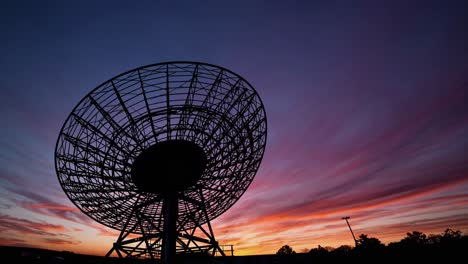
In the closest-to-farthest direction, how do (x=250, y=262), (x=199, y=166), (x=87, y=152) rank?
(x=87, y=152)
(x=199, y=166)
(x=250, y=262)

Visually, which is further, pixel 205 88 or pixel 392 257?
pixel 392 257

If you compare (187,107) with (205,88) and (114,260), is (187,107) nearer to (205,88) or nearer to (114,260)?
(205,88)

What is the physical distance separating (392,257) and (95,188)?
2452 cm

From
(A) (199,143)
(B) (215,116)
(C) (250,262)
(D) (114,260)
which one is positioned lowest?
(C) (250,262)

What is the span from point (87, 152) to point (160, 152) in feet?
13.0

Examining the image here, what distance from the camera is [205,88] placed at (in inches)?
520

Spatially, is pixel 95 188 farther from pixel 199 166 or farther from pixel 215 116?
pixel 215 116

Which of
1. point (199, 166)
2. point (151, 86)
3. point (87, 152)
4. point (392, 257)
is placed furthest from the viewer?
point (392, 257)

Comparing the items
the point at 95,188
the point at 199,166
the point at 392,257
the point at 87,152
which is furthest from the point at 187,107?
the point at 392,257

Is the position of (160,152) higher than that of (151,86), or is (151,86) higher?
(151,86)

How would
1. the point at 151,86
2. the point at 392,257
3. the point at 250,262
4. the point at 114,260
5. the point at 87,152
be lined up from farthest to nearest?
the point at 250,262
the point at 392,257
the point at 87,152
the point at 151,86
the point at 114,260

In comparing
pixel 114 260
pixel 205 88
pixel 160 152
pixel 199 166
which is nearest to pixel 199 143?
pixel 199 166

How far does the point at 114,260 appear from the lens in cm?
1119

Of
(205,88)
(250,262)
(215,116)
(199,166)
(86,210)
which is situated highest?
(205,88)
